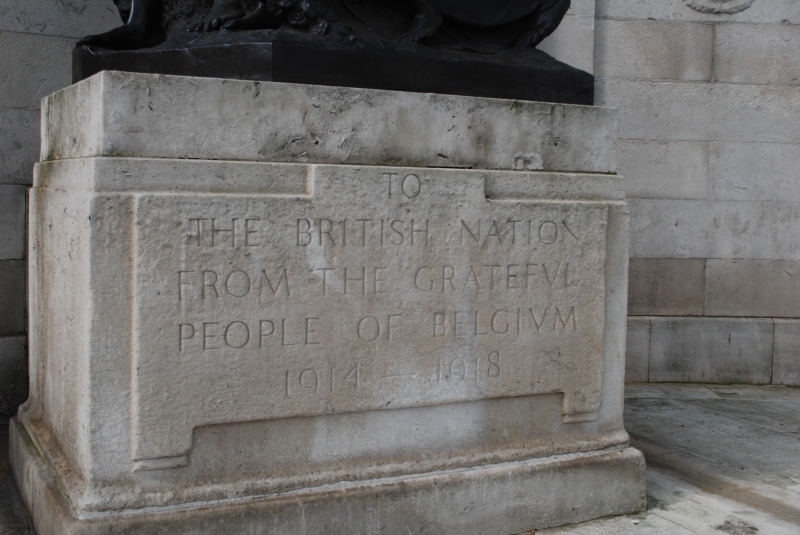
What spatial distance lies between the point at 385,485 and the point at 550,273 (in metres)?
1.15

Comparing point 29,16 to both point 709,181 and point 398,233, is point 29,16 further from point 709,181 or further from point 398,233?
point 709,181

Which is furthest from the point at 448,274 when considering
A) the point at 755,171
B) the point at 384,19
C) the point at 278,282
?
the point at 755,171

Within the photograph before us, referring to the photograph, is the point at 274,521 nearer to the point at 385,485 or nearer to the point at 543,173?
the point at 385,485

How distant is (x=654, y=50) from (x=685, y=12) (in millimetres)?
381

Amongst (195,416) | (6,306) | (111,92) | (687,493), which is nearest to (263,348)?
(195,416)

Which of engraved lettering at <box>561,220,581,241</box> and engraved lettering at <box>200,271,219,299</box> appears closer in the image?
engraved lettering at <box>200,271,219,299</box>

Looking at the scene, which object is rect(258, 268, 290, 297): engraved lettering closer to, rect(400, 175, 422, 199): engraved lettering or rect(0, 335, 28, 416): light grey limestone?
rect(400, 175, 422, 199): engraved lettering

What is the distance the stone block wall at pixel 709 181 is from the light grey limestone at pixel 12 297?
4272 millimetres

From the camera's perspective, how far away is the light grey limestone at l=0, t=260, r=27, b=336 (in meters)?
5.04

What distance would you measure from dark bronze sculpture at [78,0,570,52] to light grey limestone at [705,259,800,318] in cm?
326

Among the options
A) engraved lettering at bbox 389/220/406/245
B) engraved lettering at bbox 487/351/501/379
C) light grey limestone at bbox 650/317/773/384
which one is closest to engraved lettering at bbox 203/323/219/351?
engraved lettering at bbox 389/220/406/245

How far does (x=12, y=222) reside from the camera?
16.5 feet

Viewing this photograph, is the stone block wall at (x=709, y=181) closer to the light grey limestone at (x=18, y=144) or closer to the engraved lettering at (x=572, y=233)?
the engraved lettering at (x=572, y=233)

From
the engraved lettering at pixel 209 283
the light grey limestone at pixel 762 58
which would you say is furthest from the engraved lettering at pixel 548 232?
the light grey limestone at pixel 762 58
